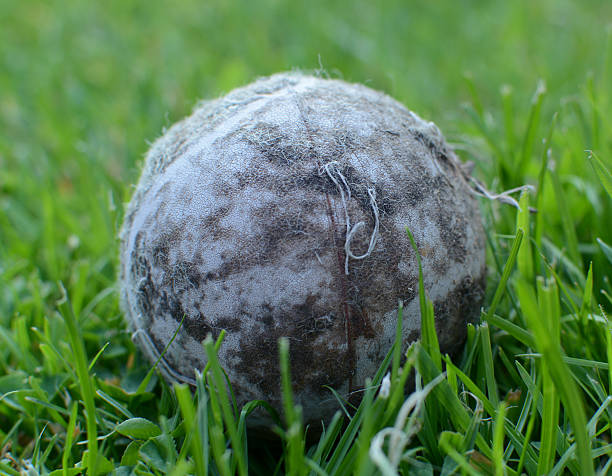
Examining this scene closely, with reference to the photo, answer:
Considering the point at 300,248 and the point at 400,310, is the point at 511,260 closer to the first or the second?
the point at 400,310

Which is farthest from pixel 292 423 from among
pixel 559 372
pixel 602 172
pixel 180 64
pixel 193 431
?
pixel 180 64

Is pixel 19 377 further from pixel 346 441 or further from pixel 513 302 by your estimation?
pixel 513 302

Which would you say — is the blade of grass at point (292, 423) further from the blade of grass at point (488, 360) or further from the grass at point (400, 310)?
the blade of grass at point (488, 360)

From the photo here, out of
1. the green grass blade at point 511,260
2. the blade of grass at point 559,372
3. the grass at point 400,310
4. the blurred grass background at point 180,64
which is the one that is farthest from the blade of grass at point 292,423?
the blurred grass background at point 180,64

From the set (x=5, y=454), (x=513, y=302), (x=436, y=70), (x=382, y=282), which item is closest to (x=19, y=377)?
(x=5, y=454)

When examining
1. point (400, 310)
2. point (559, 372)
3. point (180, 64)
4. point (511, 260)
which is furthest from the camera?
point (180, 64)
